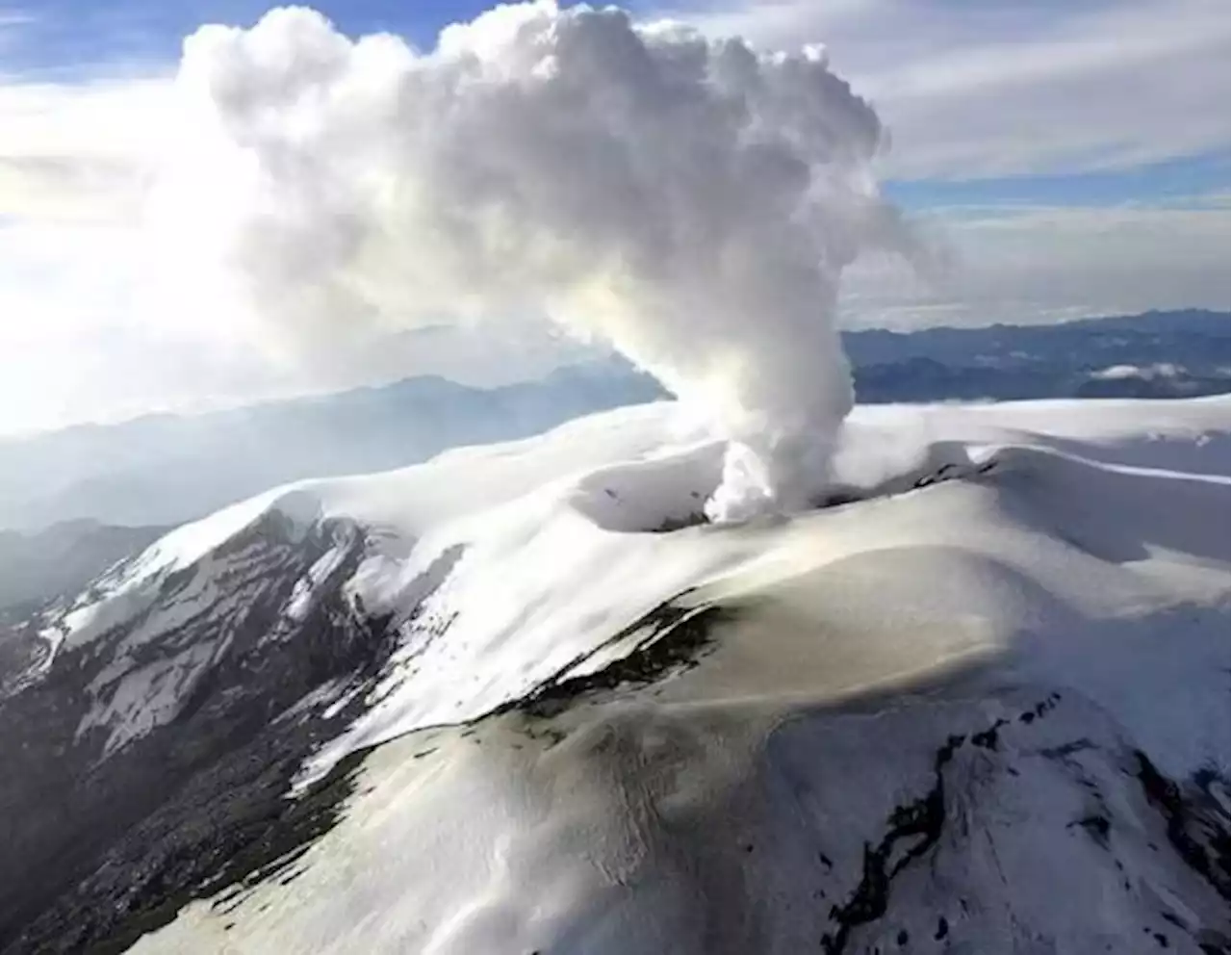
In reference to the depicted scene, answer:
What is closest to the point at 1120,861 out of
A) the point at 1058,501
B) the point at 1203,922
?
the point at 1203,922

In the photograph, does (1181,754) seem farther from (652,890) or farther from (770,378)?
(770,378)

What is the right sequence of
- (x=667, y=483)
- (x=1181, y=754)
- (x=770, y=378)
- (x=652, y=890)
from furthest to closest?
(x=667, y=483) < (x=770, y=378) < (x=1181, y=754) < (x=652, y=890)

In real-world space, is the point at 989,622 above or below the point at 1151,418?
above

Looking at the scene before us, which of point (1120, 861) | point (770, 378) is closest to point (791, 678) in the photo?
point (1120, 861)

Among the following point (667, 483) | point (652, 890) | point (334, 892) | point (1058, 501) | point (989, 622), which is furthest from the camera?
point (667, 483)

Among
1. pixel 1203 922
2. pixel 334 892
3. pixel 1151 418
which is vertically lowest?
pixel 1151 418

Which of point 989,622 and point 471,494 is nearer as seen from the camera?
point 989,622

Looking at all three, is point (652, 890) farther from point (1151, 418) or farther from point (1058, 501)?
point (1151, 418)
